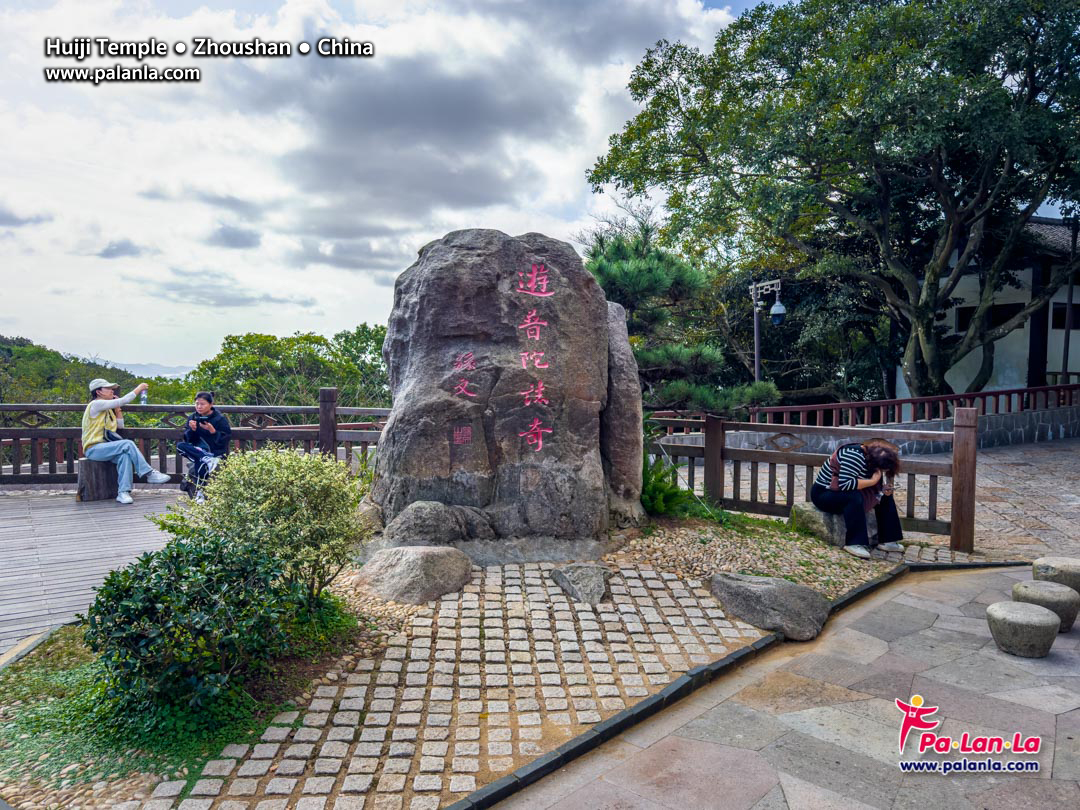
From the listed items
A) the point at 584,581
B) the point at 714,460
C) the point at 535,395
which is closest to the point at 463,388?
the point at 535,395

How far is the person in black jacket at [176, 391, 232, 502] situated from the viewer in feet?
27.8

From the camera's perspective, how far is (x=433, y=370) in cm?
636

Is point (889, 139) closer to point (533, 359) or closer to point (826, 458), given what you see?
point (826, 458)

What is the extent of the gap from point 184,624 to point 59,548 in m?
4.55

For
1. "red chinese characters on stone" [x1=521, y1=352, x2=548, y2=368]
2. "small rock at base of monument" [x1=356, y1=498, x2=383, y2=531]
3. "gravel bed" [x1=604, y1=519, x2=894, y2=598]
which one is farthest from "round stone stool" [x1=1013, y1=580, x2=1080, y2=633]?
"small rock at base of monument" [x1=356, y1=498, x2=383, y2=531]

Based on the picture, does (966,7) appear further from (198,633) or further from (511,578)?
(198,633)

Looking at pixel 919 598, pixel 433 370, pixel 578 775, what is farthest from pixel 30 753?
pixel 919 598

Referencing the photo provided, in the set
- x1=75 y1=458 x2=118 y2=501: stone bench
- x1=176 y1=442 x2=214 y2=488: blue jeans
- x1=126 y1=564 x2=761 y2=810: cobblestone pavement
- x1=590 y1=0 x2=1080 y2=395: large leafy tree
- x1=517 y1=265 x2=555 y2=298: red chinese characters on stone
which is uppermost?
x1=590 y1=0 x2=1080 y2=395: large leafy tree

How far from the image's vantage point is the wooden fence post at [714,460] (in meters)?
8.26

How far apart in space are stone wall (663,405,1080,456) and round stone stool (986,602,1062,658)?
23.6ft

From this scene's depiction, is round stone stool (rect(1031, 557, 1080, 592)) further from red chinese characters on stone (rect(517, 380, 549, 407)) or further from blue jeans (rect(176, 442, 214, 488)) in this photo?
blue jeans (rect(176, 442, 214, 488))

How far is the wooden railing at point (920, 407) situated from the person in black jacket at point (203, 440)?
9251mm

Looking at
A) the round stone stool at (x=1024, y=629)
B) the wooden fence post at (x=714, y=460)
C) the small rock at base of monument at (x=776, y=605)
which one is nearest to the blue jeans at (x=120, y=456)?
the wooden fence post at (x=714, y=460)

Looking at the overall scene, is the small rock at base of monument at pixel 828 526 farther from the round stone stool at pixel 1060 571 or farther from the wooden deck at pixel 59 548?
the wooden deck at pixel 59 548
